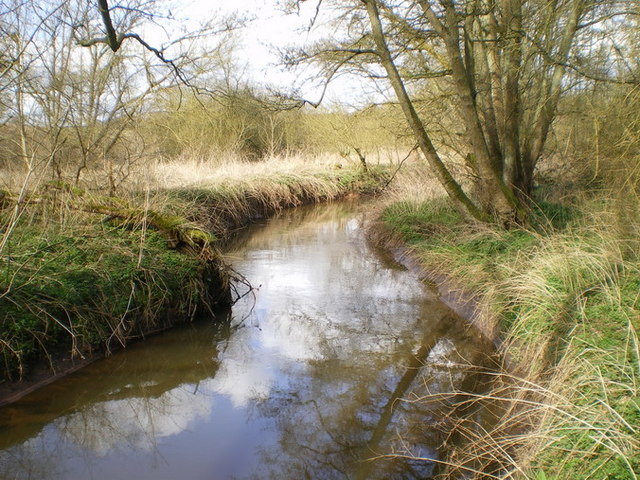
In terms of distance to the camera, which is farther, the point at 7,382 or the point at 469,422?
the point at 7,382

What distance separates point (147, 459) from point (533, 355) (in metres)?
2.93

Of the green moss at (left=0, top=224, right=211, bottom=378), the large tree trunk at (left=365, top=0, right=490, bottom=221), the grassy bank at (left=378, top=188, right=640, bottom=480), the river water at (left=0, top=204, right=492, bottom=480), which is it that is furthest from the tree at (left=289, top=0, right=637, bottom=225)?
the green moss at (left=0, top=224, right=211, bottom=378)

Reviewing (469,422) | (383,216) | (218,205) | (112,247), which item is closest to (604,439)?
(469,422)

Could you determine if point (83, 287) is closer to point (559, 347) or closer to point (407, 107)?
point (559, 347)

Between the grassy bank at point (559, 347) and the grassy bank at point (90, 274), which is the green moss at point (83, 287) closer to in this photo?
the grassy bank at point (90, 274)

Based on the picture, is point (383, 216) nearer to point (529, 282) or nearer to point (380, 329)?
point (380, 329)

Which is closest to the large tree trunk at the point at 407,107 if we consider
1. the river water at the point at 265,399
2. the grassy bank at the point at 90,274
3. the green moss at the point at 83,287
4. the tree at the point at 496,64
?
the tree at the point at 496,64

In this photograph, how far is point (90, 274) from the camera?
4.85 metres

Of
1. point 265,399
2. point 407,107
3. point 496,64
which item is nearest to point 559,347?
point 265,399

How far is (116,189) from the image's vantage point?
715cm

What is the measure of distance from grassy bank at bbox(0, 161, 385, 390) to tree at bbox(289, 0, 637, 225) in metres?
2.91

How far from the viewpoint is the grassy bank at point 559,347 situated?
2.47 meters

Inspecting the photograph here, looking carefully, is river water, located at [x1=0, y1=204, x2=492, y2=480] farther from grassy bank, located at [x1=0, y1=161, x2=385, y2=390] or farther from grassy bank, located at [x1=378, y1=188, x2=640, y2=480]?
grassy bank, located at [x1=378, y1=188, x2=640, y2=480]

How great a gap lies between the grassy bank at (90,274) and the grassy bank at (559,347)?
3188mm
